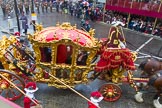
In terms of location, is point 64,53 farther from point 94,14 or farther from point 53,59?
point 94,14

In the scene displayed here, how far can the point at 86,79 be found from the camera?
639cm

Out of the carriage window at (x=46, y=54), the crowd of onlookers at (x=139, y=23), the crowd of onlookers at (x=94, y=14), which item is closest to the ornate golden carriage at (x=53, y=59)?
the carriage window at (x=46, y=54)

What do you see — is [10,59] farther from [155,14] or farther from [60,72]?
[155,14]

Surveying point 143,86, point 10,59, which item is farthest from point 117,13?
point 10,59

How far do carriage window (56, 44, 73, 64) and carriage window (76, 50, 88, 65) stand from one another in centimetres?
25

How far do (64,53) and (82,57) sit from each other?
1.71 ft

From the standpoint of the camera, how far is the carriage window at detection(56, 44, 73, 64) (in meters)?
6.16

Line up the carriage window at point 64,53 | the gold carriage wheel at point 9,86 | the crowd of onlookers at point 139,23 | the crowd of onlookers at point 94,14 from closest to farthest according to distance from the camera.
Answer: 1. the gold carriage wheel at point 9,86
2. the carriage window at point 64,53
3. the crowd of onlookers at point 139,23
4. the crowd of onlookers at point 94,14

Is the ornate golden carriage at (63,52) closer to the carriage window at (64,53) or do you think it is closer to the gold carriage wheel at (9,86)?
the carriage window at (64,53)

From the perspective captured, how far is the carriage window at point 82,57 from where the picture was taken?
6226mm

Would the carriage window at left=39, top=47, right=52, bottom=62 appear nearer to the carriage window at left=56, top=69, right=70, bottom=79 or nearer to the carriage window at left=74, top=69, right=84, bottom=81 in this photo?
the carriage window at left=56, top=69, right=70, bottom=79

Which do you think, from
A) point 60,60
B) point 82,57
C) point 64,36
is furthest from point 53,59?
point 82,57

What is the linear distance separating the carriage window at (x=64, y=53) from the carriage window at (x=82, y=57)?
0.83 ft

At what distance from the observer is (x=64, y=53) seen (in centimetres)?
620
